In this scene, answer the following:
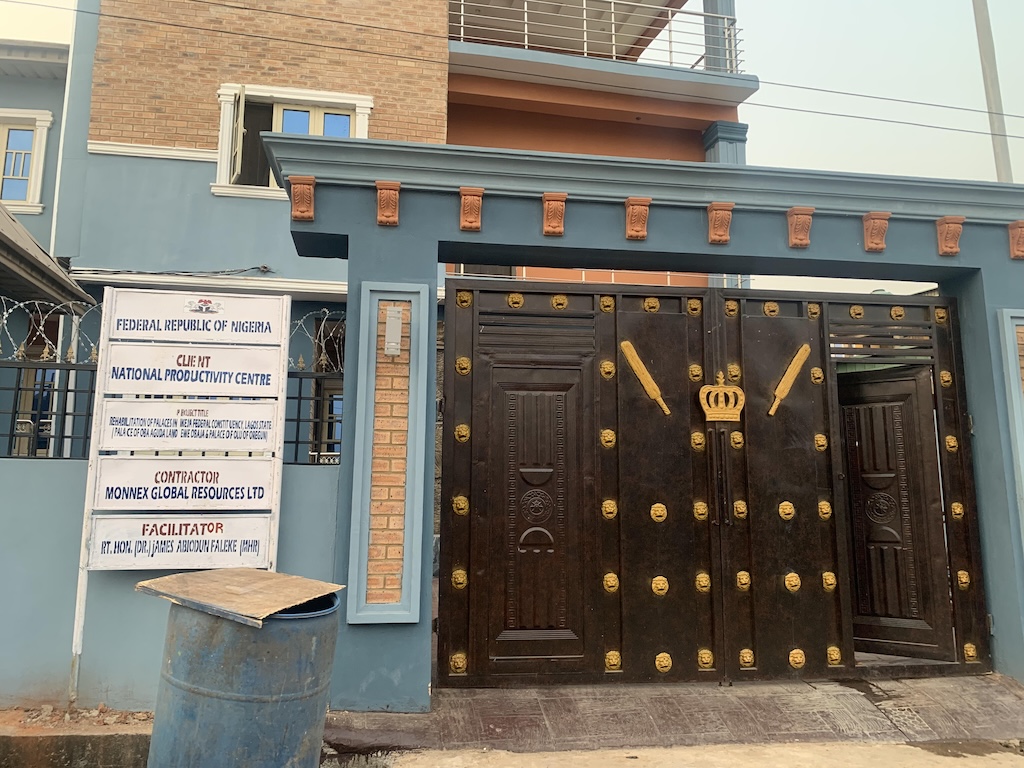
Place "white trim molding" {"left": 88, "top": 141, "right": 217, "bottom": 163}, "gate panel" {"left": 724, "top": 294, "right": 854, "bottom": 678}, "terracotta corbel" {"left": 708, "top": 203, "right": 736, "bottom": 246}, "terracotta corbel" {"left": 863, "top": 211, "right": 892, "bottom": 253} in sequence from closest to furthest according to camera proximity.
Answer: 1. "gate panel" {"left": 724, "top": 294, "right": 854, "bottom": 678}
2. "terracotta corbel" {"left": 708, "top": 203, "right": 736, "bottom": 246}
3. "terracotta corbel" {"left": 863, "top": 211, "right": 892, "bottom": 253}
4. "white trim molding" {"left": 88, "top": 141, "right": 217, "bottom": 163}

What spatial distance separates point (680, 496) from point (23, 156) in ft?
34.0

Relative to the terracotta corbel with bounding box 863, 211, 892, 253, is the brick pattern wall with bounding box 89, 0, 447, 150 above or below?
above

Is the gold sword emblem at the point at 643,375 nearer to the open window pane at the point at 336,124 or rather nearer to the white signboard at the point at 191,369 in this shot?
the white signboard at the point at 191,369

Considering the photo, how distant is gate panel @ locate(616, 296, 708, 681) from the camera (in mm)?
4633

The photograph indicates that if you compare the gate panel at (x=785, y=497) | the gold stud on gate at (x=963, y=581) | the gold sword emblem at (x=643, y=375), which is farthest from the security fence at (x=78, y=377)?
the gold stud on gate at (x=963, y=581)

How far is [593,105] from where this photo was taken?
10852 millimetres

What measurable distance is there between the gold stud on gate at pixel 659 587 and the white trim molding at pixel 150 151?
7.66m

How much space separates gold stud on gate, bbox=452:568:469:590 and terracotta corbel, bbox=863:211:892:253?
380 centimetres

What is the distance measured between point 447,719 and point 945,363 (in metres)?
4.50

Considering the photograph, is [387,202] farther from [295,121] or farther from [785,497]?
[295,121]

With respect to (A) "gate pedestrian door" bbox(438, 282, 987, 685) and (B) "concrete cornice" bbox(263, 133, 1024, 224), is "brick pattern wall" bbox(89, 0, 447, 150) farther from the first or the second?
(A) "gate pedestrian door" bbox(438, 282, 987, 685)

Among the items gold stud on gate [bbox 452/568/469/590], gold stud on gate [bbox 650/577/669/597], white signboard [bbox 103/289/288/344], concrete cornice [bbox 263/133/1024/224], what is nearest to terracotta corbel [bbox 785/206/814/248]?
concrete cornice [bbox 263/133/1024/224]

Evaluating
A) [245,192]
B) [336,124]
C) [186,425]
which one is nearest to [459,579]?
[186,425]

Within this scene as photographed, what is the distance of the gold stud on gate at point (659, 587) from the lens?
4.67 metres
